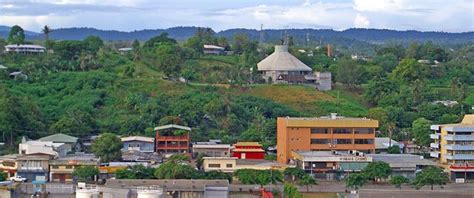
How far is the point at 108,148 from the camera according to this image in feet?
106

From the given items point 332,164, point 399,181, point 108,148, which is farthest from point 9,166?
point 399,181

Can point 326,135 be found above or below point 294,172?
above

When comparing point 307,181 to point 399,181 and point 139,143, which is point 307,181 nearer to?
point 399,181

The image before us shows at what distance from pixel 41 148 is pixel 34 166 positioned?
3.71 ft

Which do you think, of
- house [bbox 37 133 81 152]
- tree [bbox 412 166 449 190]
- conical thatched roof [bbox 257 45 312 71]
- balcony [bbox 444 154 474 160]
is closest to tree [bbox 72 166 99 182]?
house [bbox 37 133 81 152]

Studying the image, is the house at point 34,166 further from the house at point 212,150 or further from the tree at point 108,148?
the house at point 212,150

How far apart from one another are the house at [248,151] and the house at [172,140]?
80.3 inches

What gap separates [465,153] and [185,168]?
34.6 feet

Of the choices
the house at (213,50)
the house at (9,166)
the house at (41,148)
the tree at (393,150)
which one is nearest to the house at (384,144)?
the tree at (393,150)

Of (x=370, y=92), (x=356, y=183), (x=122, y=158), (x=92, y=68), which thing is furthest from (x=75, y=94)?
(x=356, y=183)

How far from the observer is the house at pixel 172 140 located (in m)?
35.3

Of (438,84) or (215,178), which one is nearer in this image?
(215,178)

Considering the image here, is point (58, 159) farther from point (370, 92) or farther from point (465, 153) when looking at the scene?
point (370, 92)

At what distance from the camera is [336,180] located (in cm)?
3164
